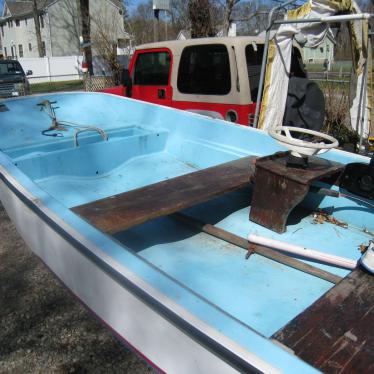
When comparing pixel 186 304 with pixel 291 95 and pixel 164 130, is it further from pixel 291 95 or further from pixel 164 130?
pixel 291 95

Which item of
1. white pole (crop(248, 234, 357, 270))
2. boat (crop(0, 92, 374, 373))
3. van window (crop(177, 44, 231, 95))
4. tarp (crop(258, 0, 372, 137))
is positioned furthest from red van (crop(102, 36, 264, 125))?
white pole (crop(248, 234, 357, 270))

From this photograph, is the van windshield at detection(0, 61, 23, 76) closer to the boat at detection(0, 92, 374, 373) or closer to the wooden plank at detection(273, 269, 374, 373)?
the boat at detection(0, 92, 374, 373)

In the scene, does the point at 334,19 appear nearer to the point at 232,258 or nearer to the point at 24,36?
the point at 232,258

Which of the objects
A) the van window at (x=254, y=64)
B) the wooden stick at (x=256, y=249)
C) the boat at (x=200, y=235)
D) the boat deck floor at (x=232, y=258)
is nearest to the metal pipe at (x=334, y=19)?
the van window at (x=254, y=64)

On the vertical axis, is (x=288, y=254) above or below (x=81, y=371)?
above

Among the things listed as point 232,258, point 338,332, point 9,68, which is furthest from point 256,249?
point 9,68

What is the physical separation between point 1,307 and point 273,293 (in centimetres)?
190

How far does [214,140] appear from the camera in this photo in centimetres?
388

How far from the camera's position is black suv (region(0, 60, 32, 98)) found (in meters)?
13.5

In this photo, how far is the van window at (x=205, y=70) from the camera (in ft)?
15.0

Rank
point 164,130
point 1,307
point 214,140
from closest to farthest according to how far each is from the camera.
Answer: point 1,307, point 214,140, point 164,130

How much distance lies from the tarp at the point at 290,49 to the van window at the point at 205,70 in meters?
0.54

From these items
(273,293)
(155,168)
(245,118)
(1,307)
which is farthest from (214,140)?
(1,307)

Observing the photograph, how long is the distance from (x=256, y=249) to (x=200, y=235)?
1.59ft
